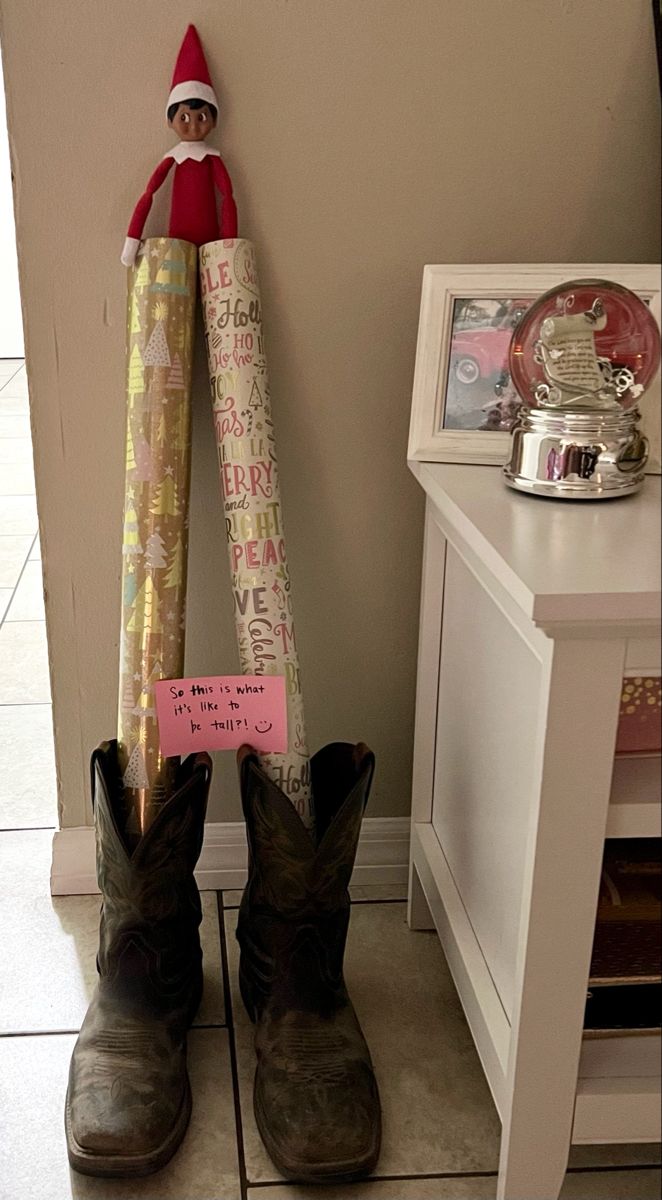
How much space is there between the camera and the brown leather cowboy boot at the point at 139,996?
38.4 inches

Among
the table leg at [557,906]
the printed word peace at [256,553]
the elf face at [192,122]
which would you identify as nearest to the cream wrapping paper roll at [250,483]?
the printed word peace at [256,553]

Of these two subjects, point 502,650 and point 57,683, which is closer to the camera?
point 502,650

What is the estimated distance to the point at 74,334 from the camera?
117cm

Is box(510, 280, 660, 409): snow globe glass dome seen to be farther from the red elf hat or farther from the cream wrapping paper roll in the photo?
the red elf hat

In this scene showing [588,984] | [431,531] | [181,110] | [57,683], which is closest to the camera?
[588,984]

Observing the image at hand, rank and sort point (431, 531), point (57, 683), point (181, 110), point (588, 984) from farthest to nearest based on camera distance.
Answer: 1. point (57, 683)
2. point (431, 531)
3. point (181, 110)
4. point (588, 984)

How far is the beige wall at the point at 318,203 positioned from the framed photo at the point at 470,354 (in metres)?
0.09

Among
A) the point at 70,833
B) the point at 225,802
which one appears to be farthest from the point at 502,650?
the point at 70,833

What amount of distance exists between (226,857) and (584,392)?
73 cm

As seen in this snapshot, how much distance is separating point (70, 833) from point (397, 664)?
45 centimetres

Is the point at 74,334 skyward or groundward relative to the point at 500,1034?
skyward

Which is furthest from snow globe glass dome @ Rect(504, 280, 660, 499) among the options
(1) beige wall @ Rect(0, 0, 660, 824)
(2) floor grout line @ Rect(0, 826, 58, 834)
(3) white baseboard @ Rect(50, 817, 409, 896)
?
(2) floor grout line @ Rect(0, 826, 58, 834)

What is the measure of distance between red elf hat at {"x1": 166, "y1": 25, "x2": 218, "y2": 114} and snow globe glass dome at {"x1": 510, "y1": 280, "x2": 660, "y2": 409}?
0.40m

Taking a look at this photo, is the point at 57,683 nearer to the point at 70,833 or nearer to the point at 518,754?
the point at 70,833
